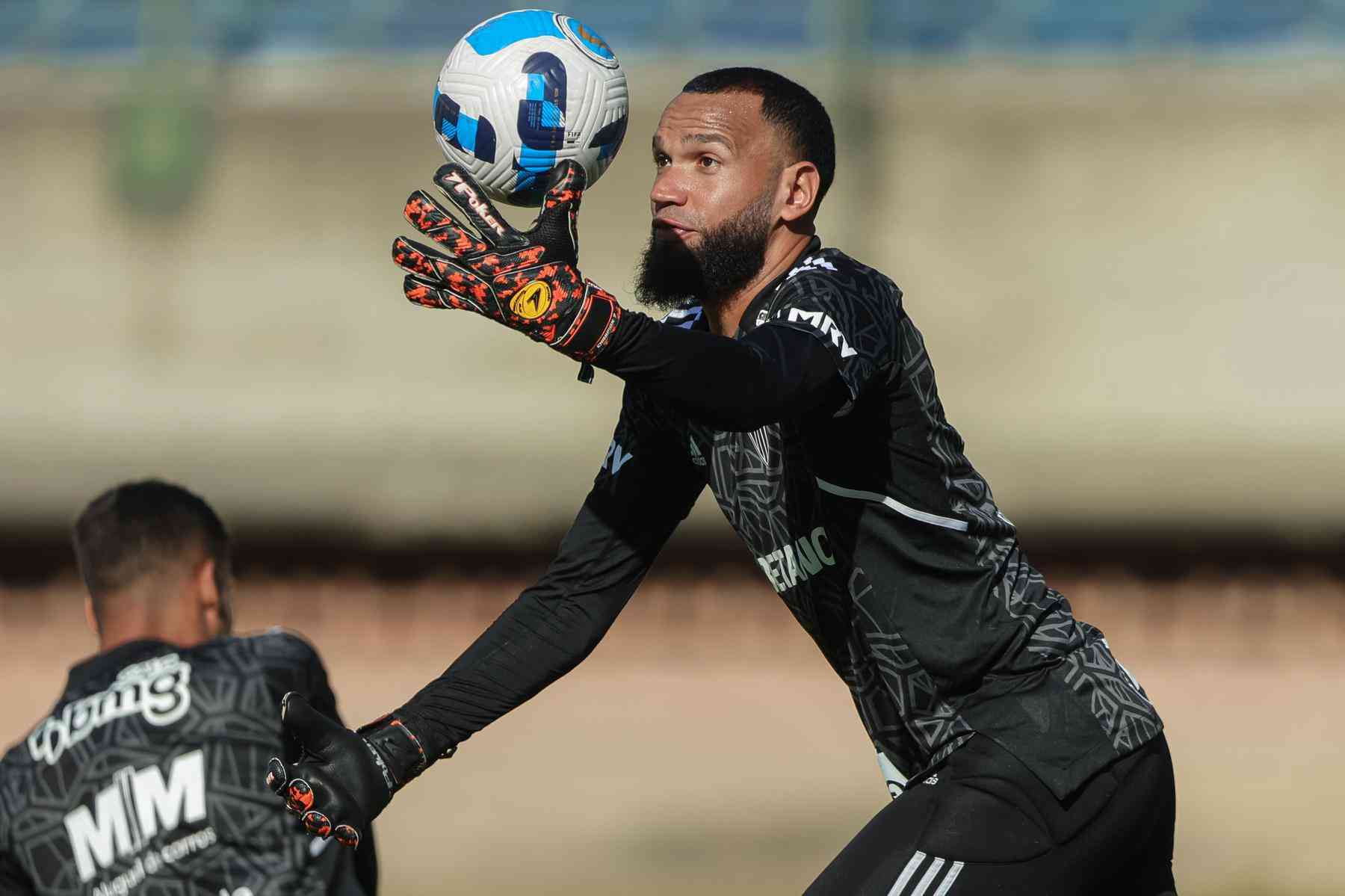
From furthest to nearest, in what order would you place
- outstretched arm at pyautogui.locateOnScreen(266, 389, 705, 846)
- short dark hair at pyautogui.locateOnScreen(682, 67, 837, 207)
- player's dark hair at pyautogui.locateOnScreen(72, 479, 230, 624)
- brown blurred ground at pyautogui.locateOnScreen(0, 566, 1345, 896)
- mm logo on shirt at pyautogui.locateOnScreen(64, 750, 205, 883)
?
brown blurred ground at pyautogui.locateOnScreen(0, 566, 1345, 896), player's dark hair at pyautogui.locateOnScreen(72, 479, 230, 624), mm logo on shirt at pyautogui.locateOnScreen(64, 750, 205, 883), short dark hair at pyautogui.locateOnScreen(682, 67, 837, 207), outstretched arm at pyautogui.locateOnScreen(266, 389, 705, 846)

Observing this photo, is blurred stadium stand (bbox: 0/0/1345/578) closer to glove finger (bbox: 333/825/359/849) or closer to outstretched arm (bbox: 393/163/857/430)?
glove finger (bbox: 333/825/359/849)

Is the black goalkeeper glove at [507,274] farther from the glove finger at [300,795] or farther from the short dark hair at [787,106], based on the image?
the glove finger at [300,795]

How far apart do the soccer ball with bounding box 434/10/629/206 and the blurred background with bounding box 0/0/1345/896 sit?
214 inches

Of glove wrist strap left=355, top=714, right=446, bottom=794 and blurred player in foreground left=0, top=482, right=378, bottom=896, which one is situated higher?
glove wrist strap left=355, top=714, right=446, bottom=794

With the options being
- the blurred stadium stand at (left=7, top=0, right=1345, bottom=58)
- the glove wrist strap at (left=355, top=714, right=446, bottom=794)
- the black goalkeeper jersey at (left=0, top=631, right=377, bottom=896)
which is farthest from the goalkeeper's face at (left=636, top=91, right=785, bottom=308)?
the blurred stadium stand at (left=7, top=0, right=1345, bottom=58)

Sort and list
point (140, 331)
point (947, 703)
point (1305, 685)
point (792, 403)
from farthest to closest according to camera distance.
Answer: point (140, 331) → point (1305, 685) → point (947, 703) → point (792, 403)

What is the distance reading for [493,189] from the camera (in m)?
3.37

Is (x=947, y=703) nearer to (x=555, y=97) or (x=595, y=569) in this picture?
(x=595, y=569)

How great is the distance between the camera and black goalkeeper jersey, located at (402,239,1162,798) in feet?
9.97

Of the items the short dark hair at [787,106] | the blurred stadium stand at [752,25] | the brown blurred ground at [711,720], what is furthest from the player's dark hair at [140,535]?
the blurred stadium stand at [752,25]

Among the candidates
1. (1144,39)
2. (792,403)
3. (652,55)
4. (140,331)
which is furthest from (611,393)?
(792,403)

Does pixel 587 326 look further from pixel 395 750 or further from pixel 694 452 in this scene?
pixel 395 750

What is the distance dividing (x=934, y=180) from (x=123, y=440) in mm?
4707

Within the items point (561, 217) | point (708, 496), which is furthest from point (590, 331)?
point (708, 496)
